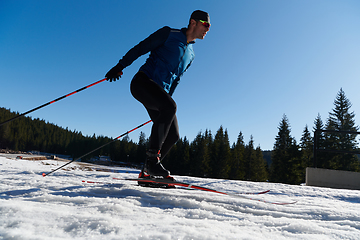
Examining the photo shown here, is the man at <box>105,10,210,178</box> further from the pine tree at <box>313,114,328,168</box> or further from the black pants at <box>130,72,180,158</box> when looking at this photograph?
the pine tree at <box>313,114,328,168</box>

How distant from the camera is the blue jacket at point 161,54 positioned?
86.8 inches

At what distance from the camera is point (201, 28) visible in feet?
7.84

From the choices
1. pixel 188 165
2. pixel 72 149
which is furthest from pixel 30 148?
pixel 188 165

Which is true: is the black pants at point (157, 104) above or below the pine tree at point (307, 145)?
below

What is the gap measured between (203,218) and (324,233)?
532 millimetres

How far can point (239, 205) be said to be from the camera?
1.42 meters

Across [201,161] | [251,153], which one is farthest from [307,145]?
[201,161]

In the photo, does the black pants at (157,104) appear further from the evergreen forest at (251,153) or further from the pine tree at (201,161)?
the pine tree at (201,161)

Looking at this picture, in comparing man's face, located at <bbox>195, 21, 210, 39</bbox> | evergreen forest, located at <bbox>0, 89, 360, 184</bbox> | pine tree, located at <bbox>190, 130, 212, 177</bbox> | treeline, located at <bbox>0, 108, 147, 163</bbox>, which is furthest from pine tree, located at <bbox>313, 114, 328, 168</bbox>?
treeline, located at <bbox>0, 108, 147, 163</bbox>

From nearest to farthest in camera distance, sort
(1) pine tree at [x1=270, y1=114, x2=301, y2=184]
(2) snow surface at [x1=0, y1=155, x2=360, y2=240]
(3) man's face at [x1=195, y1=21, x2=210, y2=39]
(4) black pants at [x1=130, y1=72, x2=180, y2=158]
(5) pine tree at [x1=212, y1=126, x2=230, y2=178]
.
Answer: (2) snow surface at [x1=0, y1=155, x2=360, y2=240] → (4) black pants at [x1=130, y1=72, x2=180, y2=158] → (3) man's face at [x1=195, y1=21, x2=210, y2=39] → (1) pine tree at [x1=270, y1=114, x2=301, y2=184] → (5) pine tree at [x1=212, y1=126, x2=230, y2=178]

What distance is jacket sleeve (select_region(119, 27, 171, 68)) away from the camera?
2.21 m

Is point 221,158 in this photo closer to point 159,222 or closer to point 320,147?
point 320,147

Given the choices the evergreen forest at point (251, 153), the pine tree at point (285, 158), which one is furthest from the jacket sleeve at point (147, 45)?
the pine tree at point (285, 158)

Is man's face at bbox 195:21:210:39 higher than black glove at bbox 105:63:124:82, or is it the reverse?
man's face at bbox 195:21:210:39
